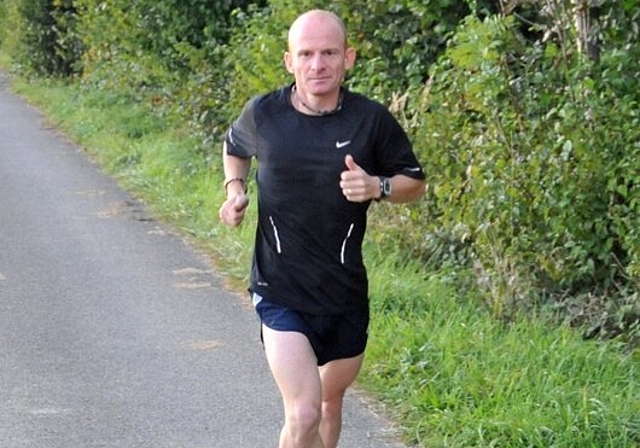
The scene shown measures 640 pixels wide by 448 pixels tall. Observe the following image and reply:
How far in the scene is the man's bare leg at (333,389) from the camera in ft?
16.8

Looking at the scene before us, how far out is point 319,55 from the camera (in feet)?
15.9

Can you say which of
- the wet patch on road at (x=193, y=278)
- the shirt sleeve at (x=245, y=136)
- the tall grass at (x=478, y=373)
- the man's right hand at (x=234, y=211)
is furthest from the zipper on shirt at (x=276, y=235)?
the wet patch on road at (x=193, y=278)

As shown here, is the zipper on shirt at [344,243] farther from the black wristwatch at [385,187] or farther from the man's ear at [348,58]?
the man's ear at [348,58]

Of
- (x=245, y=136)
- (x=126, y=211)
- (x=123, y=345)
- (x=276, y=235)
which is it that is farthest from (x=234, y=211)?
(x=126, y=211)

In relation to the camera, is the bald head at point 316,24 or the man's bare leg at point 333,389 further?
the man's bare leg at point 333,389

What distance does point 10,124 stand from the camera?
22.8 metres

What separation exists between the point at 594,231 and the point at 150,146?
392 inches

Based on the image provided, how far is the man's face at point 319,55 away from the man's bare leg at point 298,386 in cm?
85

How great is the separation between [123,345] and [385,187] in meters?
3.95

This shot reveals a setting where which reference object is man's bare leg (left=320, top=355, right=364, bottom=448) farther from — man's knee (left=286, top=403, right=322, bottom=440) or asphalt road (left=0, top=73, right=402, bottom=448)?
asphalt road (left=0, top=73, right=402, bottom=448)

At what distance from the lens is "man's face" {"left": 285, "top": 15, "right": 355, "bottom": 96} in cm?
484

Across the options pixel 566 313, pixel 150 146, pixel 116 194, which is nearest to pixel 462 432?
pixel 566 313

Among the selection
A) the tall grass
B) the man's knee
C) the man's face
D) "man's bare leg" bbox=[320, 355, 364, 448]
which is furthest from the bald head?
the tall grass

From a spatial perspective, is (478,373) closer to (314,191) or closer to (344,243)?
(344,243)
